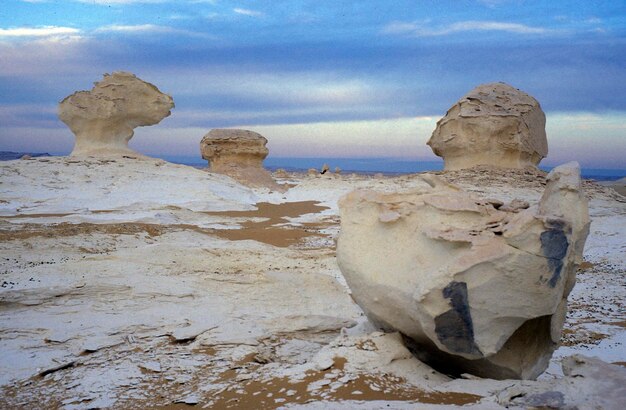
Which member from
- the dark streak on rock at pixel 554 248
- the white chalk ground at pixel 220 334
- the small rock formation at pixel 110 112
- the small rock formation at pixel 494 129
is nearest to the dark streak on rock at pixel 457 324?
the white chalk ground at pixel 220 334

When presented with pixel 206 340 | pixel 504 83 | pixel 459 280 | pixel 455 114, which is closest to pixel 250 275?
pixel 206 340

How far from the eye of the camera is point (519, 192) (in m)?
17.4

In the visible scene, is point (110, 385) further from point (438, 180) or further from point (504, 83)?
point (504, 83)

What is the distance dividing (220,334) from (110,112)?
66.3 feet

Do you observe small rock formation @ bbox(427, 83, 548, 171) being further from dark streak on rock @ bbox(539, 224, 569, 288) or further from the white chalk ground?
dark streak on rock @ bbox(539, 224, 569, 288)

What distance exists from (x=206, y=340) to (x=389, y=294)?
1847 mm

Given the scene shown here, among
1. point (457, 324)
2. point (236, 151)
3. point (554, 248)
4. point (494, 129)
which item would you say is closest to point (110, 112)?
point (236, 151)

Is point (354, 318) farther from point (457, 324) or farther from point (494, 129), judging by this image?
point (494, 129)

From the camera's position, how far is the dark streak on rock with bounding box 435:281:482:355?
368cm

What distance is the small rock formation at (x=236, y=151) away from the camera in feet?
85.1

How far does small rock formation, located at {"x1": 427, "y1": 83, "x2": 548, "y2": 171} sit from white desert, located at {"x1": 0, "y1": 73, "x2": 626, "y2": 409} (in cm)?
1144

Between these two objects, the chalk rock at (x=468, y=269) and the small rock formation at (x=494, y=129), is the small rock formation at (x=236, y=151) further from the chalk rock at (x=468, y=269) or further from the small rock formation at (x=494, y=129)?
the chalk rock at (x=468, y=269)

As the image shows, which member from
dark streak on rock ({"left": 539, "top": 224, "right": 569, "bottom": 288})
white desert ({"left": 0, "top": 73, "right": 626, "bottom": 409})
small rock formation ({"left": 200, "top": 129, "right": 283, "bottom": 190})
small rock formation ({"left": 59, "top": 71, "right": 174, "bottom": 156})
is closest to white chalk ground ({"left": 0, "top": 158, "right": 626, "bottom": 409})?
white desert ({"left": 0, "top": 73, "right": 626, "bottom": 409})

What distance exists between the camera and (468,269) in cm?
365
